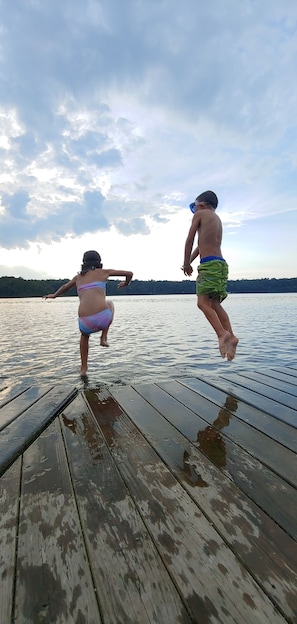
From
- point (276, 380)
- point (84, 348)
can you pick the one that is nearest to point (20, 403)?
point (84, 348)

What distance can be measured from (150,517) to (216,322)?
316cm

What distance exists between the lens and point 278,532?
1646 mm

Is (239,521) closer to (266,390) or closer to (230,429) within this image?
(230,429)

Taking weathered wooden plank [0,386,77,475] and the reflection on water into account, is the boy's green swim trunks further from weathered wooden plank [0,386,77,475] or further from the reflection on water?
weathered wooden plank [0,386,77,475]

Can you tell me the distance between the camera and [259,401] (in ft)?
12.2

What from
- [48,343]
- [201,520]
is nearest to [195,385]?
[201,520]

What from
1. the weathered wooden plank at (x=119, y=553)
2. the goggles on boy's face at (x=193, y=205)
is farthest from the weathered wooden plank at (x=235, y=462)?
the goggles on boy's face at (x=193, y=205)

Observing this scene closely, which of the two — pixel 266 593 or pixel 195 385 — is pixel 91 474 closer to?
pixel 266 593

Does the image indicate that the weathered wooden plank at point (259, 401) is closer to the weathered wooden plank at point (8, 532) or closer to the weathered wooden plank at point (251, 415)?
the weathered wooden plank at point (251, 415)

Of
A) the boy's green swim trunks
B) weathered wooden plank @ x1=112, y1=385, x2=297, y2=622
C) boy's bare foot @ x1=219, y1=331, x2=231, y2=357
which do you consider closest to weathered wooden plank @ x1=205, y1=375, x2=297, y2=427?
boy's bare foot @ x1=219, y1=331, x2=231, y2=357

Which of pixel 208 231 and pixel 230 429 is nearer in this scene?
pixel 230 429

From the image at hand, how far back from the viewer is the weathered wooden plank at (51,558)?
1.25m

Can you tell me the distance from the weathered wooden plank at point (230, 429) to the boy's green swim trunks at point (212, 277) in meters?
1.43

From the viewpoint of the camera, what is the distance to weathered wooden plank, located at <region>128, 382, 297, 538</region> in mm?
1835
